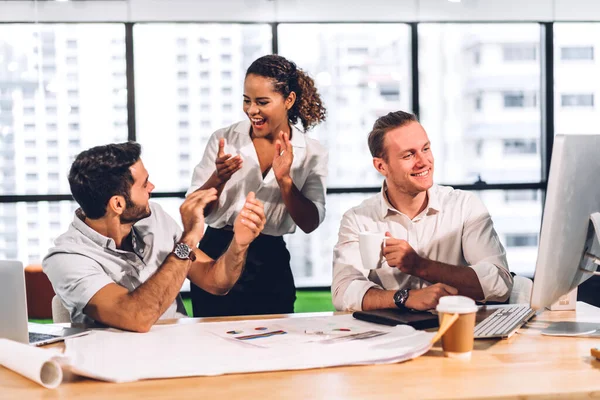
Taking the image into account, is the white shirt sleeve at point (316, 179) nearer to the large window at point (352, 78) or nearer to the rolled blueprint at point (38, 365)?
the rolled blueprint at point (38, 365)

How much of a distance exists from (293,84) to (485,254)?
104 cm

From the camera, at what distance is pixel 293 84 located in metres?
2.78

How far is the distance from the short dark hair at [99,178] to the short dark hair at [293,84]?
2.47 ft

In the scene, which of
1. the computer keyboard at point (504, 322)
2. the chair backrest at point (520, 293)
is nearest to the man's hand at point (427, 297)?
the computer keyboard at point (504, 322)

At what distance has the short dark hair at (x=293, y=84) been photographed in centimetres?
270

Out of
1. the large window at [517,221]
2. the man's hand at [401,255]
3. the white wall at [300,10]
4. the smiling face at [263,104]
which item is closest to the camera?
the man's hand at [401,255]

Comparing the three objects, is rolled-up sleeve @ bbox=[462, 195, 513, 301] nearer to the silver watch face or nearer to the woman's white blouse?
the woman's white blouse

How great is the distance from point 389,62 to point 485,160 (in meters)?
1.01

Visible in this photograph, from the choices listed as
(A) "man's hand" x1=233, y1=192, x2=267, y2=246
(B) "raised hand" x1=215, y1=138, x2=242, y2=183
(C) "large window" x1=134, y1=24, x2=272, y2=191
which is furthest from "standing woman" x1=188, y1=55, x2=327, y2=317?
(C) "large window" x1=134, y1=24, x2=272, y2=191

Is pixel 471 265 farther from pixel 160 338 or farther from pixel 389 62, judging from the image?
pixel 389 62

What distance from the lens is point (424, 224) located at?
2357 mm

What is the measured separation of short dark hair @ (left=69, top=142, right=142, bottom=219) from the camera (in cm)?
212

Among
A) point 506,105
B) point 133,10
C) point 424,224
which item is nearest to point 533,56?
point 506,105

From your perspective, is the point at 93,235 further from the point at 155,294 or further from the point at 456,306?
the point at 456,306
